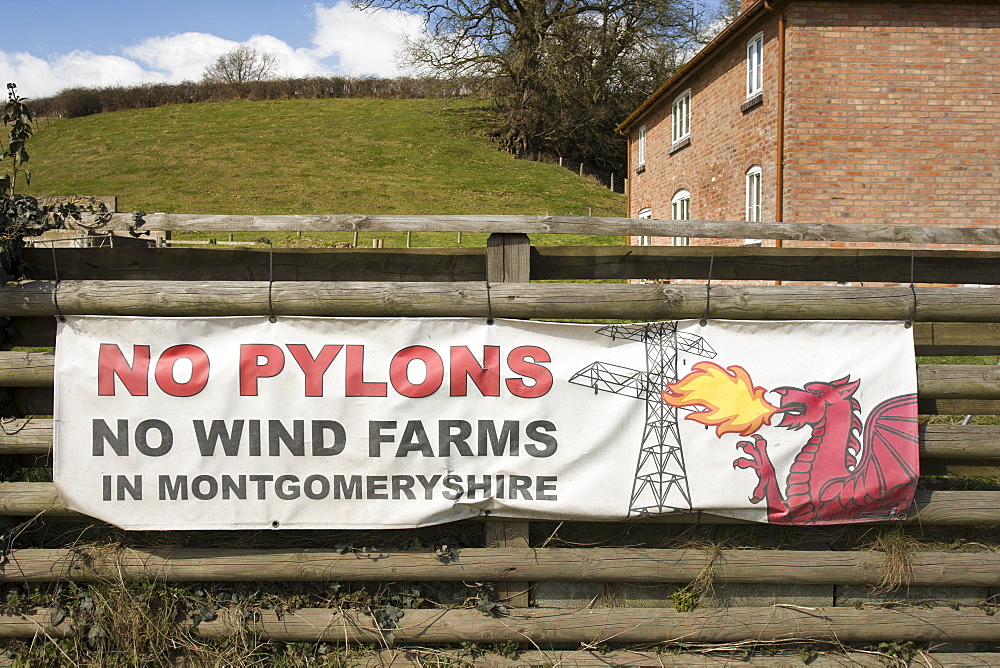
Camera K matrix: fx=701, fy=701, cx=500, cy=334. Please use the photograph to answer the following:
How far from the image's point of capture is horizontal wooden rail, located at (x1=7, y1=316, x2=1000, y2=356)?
11.6ft

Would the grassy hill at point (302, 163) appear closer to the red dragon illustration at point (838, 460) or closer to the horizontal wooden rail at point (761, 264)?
the horizontal wooden rail at point (761, 264)

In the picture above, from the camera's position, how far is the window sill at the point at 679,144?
59.5 ft

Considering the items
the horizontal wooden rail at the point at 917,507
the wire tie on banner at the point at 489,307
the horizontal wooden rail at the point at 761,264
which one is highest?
the horizontal wooden rail at the point at 761,264

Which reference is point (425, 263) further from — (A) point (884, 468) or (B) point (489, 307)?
(A) point (884, 468)

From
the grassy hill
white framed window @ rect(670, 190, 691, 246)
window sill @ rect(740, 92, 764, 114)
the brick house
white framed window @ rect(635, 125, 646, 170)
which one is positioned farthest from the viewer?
the grassy hill

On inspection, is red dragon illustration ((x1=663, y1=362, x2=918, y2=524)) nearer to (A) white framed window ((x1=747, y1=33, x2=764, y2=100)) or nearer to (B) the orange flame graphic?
(B) the orange flame graphic

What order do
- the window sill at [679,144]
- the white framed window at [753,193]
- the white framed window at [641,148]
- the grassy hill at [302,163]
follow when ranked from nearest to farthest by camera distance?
the white framed window at [753,193], the window sill at [679,144], the white framed window at [641,148], the grassy hill at [302,163]

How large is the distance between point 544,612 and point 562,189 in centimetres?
3495

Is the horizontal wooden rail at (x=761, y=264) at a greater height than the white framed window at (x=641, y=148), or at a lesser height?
lesser

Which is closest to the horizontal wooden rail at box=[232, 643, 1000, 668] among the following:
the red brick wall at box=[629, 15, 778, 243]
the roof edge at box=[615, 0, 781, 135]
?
the red brick wall at box=[629, 15, 778, 243]

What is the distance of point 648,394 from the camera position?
3334mm

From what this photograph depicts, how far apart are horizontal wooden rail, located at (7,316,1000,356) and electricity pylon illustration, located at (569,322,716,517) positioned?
1.37 metres

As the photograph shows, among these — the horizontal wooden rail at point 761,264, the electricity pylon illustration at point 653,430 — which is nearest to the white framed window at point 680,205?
the horizontal wooden rail at point 761,264

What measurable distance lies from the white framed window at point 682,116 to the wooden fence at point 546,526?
15.8 metres
